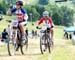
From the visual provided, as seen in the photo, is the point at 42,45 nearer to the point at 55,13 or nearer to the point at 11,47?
the point at 11,47

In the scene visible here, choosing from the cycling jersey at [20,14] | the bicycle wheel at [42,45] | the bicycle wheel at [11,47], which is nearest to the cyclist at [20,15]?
the cycling jersey at [20,14]

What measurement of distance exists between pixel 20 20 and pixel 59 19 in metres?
122

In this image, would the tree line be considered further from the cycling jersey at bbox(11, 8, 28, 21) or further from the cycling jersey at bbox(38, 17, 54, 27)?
the cycling jersey at bbox(11, 8, 28, 21)

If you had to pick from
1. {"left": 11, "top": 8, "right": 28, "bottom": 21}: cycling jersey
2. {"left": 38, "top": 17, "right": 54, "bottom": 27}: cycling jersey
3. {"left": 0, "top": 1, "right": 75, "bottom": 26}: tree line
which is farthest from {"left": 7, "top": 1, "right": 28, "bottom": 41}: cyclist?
{"left": 0, "top": 1, "right": 75, "bottom": 26}: tree line

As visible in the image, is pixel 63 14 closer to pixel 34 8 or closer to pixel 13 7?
pixel 34 8

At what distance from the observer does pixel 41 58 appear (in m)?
14.2

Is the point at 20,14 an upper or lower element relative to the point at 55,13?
upper

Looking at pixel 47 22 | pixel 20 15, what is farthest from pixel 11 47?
pixel 47 22

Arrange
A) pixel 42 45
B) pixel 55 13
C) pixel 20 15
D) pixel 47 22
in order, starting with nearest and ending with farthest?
pixel 20 15 → pixel 42 45 → pixel 47 22 → pixel 55 13

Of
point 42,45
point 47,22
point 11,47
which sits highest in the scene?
point 47,22

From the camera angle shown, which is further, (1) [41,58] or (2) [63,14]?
(2) [63,14]

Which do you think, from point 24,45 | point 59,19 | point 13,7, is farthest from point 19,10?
point 59,19

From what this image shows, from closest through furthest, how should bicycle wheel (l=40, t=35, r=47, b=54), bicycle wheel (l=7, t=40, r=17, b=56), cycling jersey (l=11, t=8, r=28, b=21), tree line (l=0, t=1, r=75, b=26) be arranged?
bicycle wheel (l=7, t=40, r=17, b=56) → cycling jersey (l=11, t=8, r=28, b=21) → bicycle wheel (l=40, t=35, r=47, b=54) → tree line (l=0, t=1, r=75, b=26)

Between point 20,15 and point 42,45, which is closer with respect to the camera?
point 20,15
